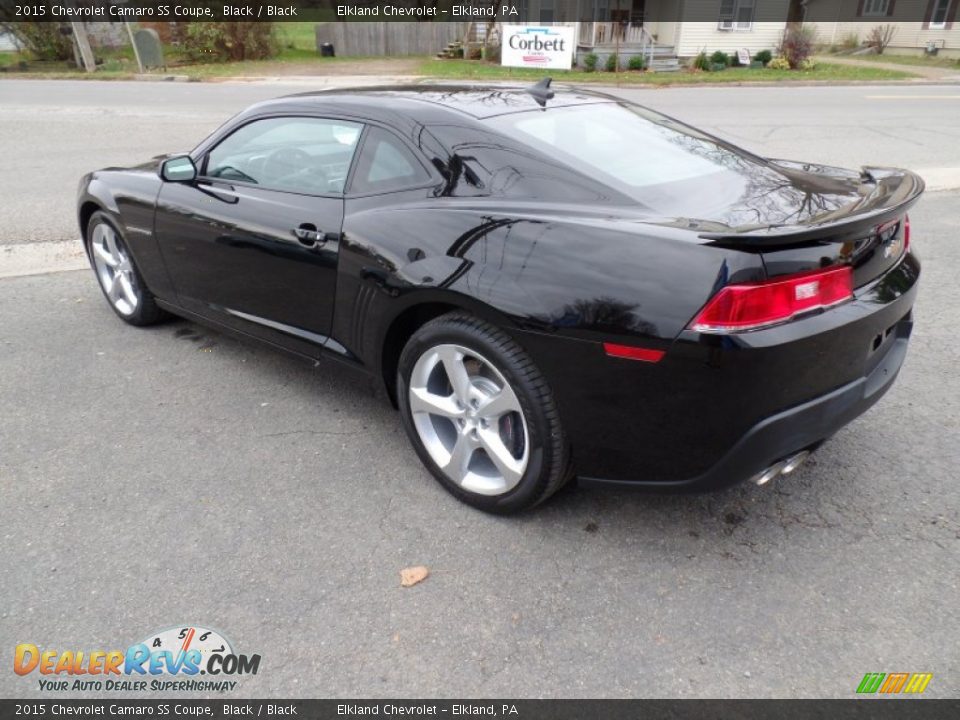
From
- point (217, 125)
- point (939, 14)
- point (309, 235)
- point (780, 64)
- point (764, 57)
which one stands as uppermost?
point (939, 14)

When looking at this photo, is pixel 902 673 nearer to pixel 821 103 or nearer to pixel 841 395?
pixel 841 395

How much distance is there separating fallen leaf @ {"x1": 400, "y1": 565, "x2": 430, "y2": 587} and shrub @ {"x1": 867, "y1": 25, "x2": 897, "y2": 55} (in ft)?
116

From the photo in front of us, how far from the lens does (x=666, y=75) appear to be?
22.1 metres

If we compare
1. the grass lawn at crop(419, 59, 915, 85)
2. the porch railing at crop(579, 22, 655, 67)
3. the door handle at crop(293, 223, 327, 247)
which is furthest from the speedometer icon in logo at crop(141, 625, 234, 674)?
the porch railing at crop(579, 22, 655, 67)

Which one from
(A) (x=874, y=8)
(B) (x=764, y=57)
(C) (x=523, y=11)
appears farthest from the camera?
(A) (x=874, y=8)

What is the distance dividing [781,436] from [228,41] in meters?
29.1

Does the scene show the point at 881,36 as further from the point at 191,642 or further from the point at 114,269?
the point at 191,642

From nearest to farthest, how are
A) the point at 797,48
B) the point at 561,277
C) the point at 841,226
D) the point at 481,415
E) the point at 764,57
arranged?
the point at 841,226 → the point at 561,277 → the point at 481,415 → the point at 797,48 → the point at 764,57

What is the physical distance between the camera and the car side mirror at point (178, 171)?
143 inches

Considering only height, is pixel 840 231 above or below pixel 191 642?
above

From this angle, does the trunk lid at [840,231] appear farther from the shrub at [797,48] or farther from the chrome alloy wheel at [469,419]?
the shrub at [797,48]

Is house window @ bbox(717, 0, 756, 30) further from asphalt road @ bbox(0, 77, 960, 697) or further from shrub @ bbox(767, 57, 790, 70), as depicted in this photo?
asphalt road @ bbox(0, 77, 960, 697)

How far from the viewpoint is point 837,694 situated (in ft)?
6.49

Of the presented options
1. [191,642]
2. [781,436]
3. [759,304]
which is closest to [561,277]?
[759,304]
